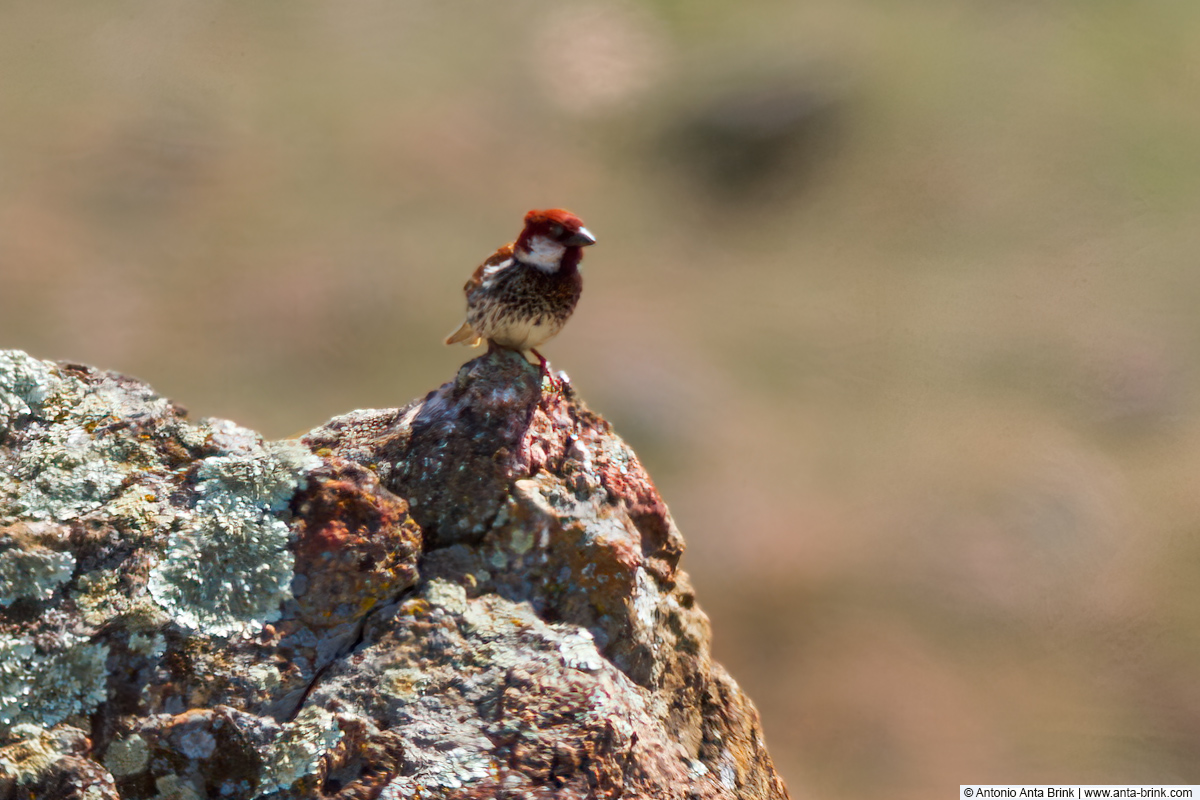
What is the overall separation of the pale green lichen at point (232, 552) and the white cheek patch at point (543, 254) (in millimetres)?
2014

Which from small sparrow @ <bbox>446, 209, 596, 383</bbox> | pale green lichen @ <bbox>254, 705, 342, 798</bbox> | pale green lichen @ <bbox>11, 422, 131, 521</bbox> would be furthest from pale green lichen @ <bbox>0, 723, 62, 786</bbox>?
small sparrow @ <bbox>446, 209, 596, 383</bbox>

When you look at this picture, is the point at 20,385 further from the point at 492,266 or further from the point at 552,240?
the point at 552,240

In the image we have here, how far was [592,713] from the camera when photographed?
346cm

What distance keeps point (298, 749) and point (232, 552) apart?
27.9 inches

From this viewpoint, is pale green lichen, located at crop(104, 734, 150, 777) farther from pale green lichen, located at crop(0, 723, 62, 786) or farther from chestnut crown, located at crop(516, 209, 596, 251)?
chestnut crown, located at crop(516, 209, 596, 251)

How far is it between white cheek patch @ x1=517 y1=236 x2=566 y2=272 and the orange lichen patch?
193cm

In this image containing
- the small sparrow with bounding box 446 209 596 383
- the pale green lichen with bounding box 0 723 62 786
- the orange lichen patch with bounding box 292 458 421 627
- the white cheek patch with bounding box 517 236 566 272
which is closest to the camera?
the pale green lichen with bounding box 0 723 62 786

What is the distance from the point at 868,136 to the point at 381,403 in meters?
11.7

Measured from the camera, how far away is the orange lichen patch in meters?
3.70

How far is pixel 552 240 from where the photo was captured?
5480 mm

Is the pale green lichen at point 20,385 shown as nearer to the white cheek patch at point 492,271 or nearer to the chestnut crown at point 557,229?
the white cheek patch at point 492,271

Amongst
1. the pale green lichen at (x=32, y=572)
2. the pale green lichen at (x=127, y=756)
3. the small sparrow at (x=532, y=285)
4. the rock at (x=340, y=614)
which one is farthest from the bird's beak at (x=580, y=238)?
the pale green lichen at (x=127, y=756)

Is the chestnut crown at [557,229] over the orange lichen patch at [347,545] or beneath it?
over

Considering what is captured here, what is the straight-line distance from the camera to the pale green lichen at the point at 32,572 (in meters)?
3.46
